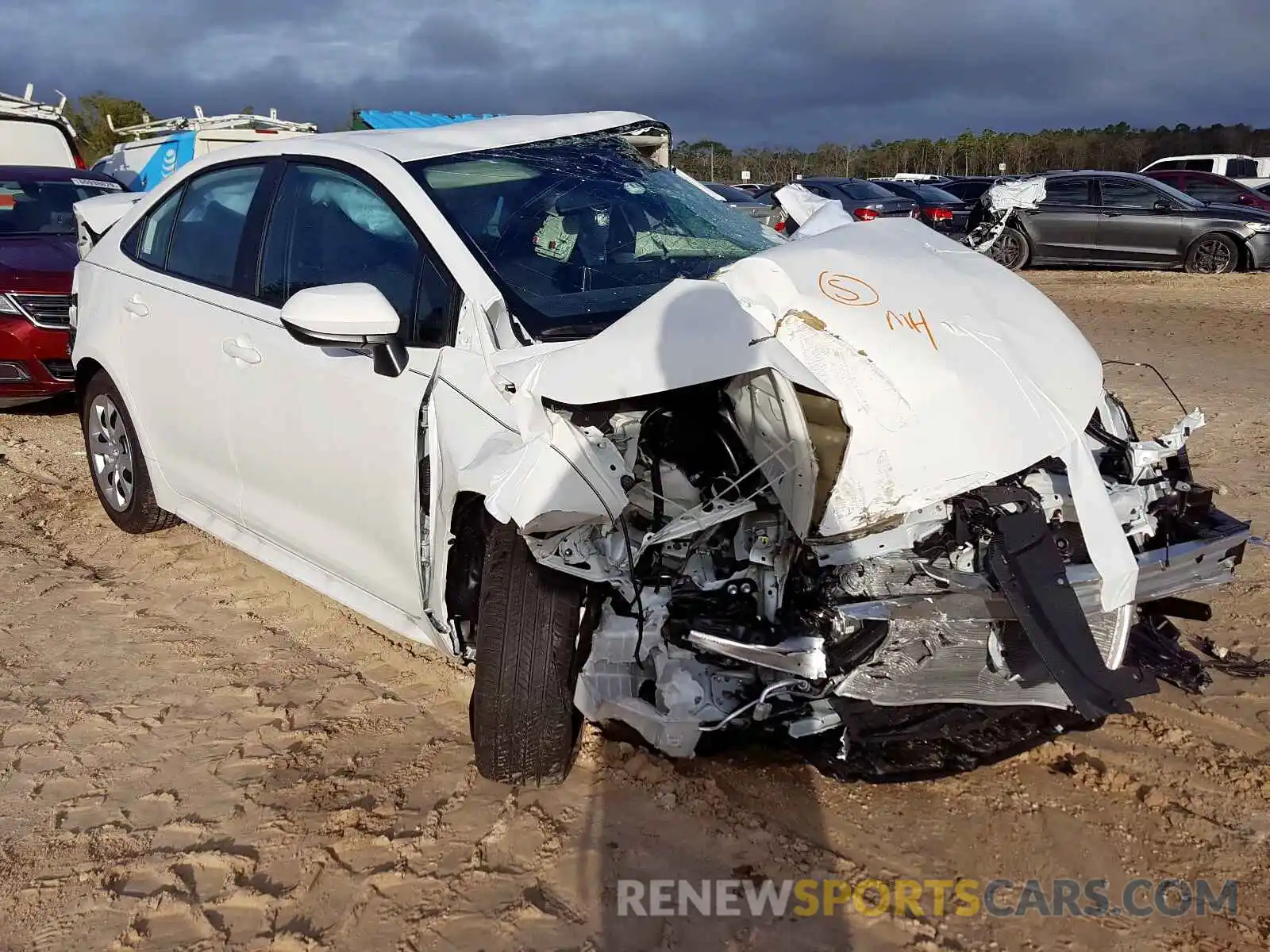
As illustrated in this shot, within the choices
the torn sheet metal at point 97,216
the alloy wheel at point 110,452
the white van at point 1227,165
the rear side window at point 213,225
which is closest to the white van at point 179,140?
the torn sheet metal at point 97,216

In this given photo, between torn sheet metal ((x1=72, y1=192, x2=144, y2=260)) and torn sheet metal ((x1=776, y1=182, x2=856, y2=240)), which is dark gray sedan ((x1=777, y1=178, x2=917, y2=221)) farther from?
torn sheet metal ((x1=72, y1=192, x2=144, y2=260))

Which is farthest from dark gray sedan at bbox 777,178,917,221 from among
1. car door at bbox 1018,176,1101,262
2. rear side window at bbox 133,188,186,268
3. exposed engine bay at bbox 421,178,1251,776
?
exposed engine bay at bbox 421,178,1251,776

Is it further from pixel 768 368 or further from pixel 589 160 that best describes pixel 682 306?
pixel 589 160

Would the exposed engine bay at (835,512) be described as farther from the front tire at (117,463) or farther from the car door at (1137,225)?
the car door at (1137,225)

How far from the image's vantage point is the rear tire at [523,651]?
9.08 feet

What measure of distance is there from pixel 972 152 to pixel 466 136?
4639 centimetres

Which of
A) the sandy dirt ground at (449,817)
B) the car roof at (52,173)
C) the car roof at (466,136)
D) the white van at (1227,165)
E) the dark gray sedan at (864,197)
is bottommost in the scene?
the sandy dirt ground at (449,817)

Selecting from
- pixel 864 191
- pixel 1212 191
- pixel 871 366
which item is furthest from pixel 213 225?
pixel 1212 191

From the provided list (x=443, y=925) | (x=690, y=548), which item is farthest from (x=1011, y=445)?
(x=443, y=925)

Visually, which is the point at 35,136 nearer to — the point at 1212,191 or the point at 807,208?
the point at 807,208

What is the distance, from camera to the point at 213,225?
4.12 m

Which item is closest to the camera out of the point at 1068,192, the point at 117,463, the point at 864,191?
the point at 117,463

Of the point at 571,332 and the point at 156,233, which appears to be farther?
the point at 156,233

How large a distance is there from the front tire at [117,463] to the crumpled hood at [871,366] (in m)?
2.76
